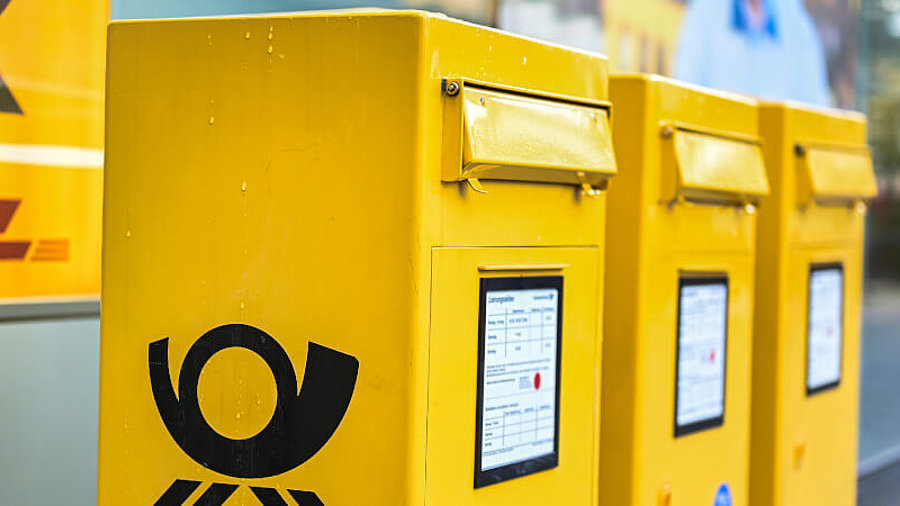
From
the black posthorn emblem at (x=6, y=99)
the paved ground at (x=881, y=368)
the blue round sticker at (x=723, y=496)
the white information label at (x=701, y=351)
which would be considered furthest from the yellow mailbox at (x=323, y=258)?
the paved ground at (x=881, y=368)

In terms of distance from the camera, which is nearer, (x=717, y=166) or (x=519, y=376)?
(x=519, y=376)

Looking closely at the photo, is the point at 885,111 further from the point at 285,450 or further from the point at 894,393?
the point at 285,450

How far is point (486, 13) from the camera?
167 inches

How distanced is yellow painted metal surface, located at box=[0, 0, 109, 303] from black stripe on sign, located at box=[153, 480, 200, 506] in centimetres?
72

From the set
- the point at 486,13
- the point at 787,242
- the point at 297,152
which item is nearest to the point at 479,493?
the point at 297,152

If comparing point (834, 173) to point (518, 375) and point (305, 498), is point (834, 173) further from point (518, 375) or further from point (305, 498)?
point (305, 498)

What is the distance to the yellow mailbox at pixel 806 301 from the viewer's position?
3.46m

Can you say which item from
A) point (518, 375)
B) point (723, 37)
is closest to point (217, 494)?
point (518, 375)

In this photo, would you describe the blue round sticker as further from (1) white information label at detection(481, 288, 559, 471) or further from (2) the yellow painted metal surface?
(2) the yellow painted metal surface

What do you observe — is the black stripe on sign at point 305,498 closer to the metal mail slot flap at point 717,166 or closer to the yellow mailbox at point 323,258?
the yellow mailbox at point 323,258

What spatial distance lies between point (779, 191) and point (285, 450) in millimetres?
1881

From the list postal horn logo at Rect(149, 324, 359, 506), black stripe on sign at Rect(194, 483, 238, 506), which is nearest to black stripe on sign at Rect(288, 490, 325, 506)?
postal horn logo at Rect(149, 324, 359, 506)

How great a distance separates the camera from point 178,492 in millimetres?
2152

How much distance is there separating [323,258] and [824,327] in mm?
2200
